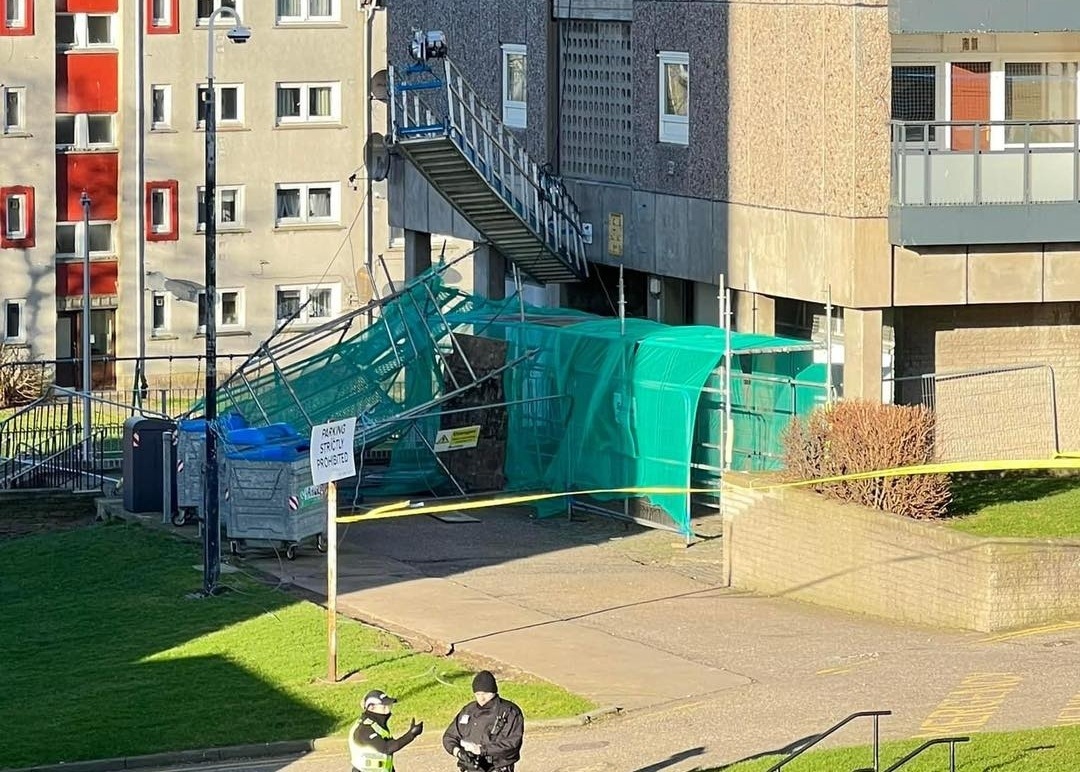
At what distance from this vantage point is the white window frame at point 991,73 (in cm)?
2967

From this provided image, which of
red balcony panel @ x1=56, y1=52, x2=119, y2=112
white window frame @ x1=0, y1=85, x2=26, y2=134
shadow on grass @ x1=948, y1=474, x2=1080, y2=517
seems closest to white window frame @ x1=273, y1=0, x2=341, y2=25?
red balcony panel @ x1=56, y1=52, x2=119, y2=112

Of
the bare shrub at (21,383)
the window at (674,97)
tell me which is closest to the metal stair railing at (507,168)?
the window at (674,97)

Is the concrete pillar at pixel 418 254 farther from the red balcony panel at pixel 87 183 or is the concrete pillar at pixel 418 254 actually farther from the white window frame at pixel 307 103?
the white window frame at pixel 307 103

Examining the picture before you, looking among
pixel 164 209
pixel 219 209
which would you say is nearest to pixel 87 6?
pixel 164 209

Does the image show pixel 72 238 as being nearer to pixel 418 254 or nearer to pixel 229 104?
pixel 229 104

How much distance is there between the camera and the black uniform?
1548 centimetres

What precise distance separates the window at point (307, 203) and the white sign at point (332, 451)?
123 ft

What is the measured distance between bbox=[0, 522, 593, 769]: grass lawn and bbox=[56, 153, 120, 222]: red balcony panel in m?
29.2

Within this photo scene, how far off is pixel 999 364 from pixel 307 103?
31013mm

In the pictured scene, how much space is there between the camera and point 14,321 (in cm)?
5491

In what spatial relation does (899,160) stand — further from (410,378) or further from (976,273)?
→ (410,378)

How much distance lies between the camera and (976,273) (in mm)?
28750

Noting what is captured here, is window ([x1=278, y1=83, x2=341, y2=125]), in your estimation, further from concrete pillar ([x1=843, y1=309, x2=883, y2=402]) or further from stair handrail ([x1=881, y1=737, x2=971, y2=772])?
stair handrail ([x1=881, y1=737, x2=971, y2=772])

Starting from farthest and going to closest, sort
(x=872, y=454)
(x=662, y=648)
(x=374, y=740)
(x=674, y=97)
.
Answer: (x=674, y=97), (x=872, y=454), (x=662, y=648), (x=374, y=740)
